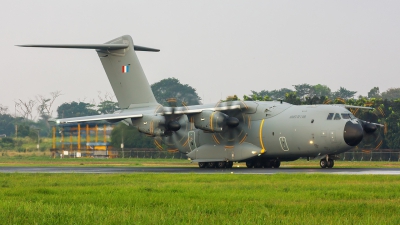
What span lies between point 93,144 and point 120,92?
406 inches

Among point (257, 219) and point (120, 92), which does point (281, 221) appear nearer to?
point (257, 219)

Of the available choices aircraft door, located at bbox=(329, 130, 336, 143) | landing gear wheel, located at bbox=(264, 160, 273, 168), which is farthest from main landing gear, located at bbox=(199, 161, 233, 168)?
aircraft door, located at bbox=(329, 130, 336, 143)

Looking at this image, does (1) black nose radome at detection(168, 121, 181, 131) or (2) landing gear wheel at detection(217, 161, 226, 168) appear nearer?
(1) black nose radome at detection(168, 121, 181, 131)

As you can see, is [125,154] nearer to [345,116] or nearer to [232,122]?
[232,122]

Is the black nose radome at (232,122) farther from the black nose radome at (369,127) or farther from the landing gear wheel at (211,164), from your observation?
the black nose radome at (369,127)

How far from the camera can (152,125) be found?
3834cm

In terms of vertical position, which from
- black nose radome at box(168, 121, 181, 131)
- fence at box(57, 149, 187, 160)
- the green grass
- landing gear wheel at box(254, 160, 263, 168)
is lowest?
the green grass

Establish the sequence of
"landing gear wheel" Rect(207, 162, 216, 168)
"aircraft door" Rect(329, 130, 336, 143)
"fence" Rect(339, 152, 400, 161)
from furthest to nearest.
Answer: "fence" Rect(339, 152, 400, 161)
"landing gear wheel" Rect(207, 162, 216, 168)
"aircraft door" Rect(329, 130, 336, 143)

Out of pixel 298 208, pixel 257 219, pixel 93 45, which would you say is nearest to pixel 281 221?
pixel 257 219

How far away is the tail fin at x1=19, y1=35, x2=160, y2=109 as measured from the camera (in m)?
42.5

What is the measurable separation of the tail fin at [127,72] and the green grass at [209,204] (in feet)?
66.4

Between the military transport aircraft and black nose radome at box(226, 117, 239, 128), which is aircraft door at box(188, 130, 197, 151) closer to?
the military transport aircraft

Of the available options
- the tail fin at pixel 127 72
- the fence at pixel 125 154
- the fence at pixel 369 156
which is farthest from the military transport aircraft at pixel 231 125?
the fence at pixel 369 156

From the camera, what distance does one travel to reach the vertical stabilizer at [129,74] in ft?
140
